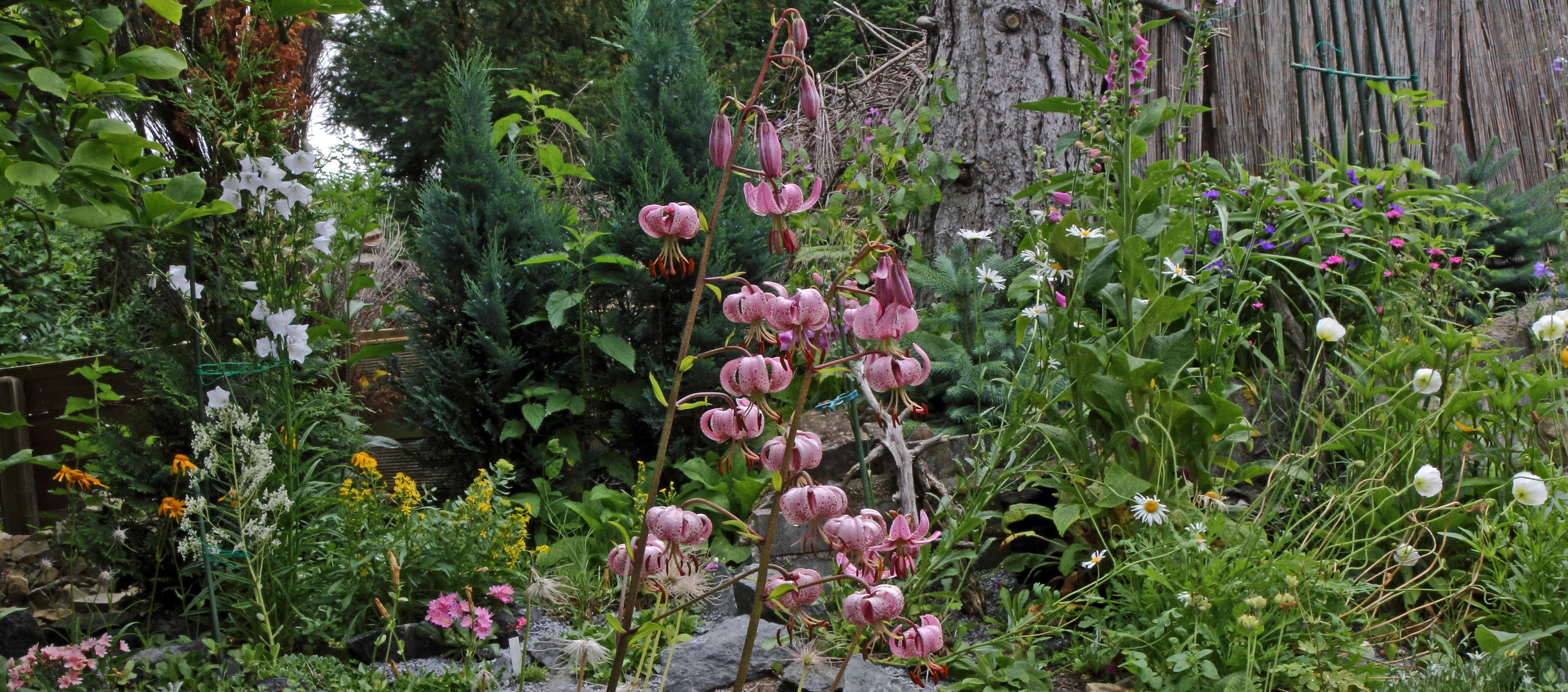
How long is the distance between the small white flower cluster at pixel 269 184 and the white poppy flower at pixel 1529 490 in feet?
9.75

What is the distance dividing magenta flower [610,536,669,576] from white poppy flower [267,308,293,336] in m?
1.60

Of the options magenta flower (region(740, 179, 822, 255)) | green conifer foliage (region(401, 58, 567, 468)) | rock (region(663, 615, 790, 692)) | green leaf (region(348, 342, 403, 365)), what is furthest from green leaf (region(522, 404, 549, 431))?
magenta flower (region(740, 179, 822, 255))

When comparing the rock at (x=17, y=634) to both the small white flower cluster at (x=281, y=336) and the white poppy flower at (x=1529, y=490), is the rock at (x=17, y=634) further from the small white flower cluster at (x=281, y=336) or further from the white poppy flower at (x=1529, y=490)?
the white poppy flower at (x=1529, y=490)

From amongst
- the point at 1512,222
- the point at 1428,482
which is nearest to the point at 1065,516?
the point at 1428,482

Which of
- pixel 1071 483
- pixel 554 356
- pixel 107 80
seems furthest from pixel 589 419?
pixel 107 80

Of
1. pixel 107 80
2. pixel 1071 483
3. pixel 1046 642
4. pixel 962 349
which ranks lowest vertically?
pixel 1046 642

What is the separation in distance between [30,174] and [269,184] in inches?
41.5

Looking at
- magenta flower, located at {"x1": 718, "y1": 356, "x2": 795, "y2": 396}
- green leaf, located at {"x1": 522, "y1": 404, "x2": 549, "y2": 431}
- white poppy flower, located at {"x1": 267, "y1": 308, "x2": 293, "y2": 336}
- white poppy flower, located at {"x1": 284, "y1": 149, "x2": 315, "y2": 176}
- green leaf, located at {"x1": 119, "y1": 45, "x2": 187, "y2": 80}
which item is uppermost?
green leaf, located at {"x1": 119, "y1": 45, "x2": 187, "y2": 80}

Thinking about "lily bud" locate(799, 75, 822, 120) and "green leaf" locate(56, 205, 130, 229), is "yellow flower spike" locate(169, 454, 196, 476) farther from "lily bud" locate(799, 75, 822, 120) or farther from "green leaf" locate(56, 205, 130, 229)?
"lily bud" locate(799, 75, 822, 120)

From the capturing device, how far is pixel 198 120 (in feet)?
8.02

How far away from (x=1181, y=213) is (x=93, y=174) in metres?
2.59

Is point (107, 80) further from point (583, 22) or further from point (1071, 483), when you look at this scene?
point (583, 22)

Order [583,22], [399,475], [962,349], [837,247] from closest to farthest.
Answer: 1. [399,475]
2. [962,349]
3. [837,247]
4. [583,22]

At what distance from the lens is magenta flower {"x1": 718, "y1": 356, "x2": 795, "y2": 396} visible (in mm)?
1076
